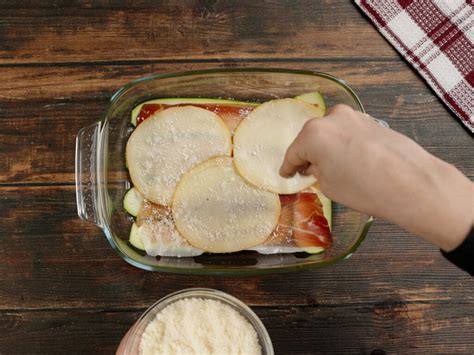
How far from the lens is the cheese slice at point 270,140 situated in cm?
108

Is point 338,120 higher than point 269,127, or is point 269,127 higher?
point 338,120

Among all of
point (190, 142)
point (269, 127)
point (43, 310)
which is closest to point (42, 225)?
point (43, 310)

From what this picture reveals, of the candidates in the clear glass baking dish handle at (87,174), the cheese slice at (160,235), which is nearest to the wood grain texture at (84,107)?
the clear glass baking dish handle at (87,174)

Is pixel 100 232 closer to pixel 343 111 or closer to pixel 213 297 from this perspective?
pixel 213 297

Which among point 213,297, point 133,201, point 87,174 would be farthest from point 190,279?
point 87,174

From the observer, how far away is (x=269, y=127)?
3.59ft

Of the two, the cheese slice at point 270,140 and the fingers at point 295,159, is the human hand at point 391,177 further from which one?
the cheese slice at point 270,140

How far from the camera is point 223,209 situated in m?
1.08

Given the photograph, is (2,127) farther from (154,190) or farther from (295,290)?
(295,290)

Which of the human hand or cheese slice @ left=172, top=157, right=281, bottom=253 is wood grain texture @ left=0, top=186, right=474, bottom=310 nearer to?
cheese slice @ left=172, top=157, right=281, bottom=253

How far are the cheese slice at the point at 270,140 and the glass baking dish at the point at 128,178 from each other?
6cm

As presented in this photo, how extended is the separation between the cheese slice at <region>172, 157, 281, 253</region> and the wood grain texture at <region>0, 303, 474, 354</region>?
0.19 m

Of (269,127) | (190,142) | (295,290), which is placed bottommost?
(295,290)

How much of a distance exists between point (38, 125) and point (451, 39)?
1013 millimetres
